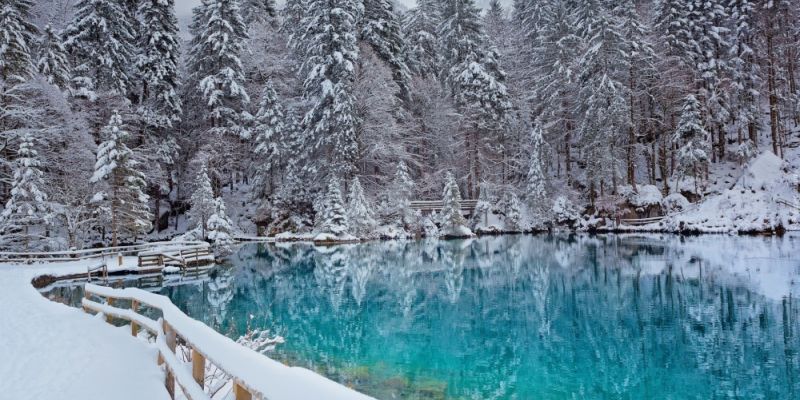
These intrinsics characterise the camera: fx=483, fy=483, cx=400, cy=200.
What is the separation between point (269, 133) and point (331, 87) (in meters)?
7.72

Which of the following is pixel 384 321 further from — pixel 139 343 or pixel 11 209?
pixel 11 209

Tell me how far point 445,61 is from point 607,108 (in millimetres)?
15829

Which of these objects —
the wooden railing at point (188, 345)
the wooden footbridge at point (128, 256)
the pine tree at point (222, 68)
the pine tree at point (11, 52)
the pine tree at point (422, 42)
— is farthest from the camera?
the pine tree at point (422, 42)

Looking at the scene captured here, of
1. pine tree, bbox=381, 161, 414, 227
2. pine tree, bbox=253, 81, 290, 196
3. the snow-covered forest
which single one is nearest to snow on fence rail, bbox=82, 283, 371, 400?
the snow-covered forest

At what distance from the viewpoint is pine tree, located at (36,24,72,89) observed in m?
31.2

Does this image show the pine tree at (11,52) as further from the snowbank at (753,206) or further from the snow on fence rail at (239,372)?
the snowbank at (753,206)

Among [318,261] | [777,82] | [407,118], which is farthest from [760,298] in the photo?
[777,82]

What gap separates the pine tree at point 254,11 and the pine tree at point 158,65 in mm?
12807

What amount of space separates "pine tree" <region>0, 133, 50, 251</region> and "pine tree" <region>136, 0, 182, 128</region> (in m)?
16.0

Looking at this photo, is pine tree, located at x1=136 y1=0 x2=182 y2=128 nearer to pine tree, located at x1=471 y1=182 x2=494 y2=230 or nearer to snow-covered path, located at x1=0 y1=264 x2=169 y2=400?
pine tree, located at x1=471 y1=182 x2=494 y2=230

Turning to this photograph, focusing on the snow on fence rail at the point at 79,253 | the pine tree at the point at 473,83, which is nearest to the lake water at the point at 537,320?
the snow on fence rail at the point at 79,253

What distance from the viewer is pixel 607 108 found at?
1490 inches

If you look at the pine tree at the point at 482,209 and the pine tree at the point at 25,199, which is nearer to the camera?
the pine tree at the point at 25,199

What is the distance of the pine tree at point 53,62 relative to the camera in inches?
1227
